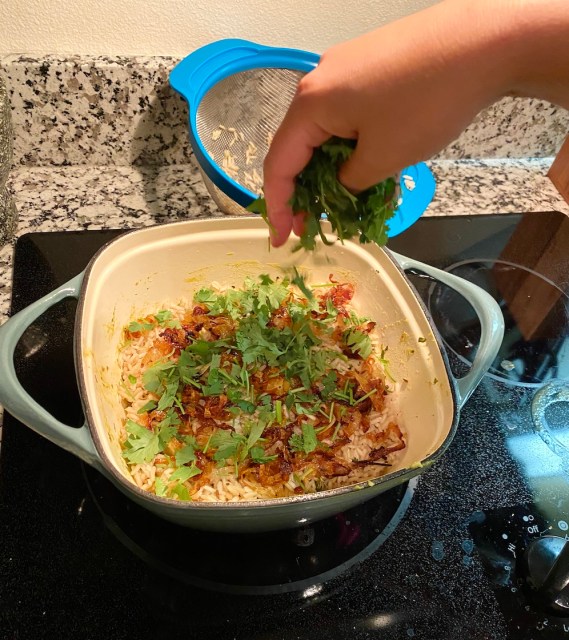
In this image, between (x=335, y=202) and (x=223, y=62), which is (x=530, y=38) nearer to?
(x=335, y=202)

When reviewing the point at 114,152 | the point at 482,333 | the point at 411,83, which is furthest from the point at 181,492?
the point at 114,152

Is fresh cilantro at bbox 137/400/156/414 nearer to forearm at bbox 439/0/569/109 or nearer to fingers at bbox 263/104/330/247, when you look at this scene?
fingers at bbox 263/104/330/247

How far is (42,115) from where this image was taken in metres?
1.17

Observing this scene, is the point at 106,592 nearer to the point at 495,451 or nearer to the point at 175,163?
the point at 495,451

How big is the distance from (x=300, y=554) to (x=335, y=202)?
537 millimetres

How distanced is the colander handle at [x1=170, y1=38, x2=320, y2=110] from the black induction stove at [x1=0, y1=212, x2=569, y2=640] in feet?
1.81

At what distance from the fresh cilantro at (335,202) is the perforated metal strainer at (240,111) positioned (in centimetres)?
32

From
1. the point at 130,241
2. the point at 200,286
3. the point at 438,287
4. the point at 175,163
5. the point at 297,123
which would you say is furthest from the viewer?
the point at 175,163

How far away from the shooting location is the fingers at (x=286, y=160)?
0.57m

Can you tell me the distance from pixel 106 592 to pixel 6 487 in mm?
231

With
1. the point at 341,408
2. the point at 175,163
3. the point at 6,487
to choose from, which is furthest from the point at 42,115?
the point at 341,408

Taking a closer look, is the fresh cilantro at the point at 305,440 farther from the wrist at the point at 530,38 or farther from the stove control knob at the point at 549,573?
the wrist at the point at 530,38

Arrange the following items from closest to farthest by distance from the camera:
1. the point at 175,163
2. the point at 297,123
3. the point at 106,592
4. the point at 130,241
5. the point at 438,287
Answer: the point at 297,123 → the point at 106,592 → the point at 130,241 → the point at 438,287 → the point at 175,163

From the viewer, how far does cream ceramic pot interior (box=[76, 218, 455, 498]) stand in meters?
0.82
